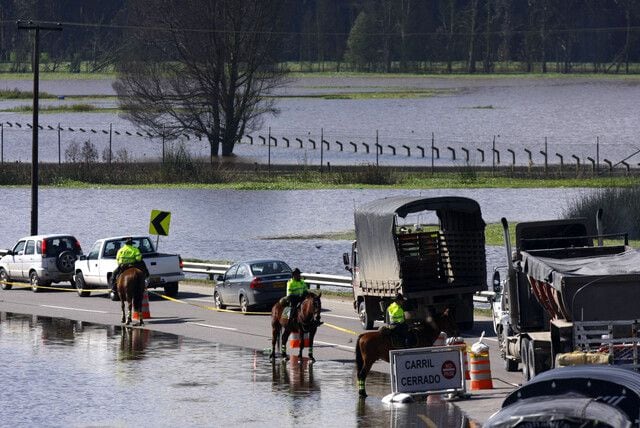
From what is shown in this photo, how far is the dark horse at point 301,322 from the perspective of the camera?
86.4 feet

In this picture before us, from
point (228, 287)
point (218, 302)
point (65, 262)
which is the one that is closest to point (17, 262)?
point (65, 262)

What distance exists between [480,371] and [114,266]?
18.7 meters

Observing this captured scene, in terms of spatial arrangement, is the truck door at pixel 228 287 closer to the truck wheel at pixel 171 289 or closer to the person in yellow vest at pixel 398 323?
the truck wheel at pixel 171 289

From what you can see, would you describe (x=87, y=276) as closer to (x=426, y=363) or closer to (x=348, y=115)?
(x=426, y=363)

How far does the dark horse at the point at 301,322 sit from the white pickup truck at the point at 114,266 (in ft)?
40.3

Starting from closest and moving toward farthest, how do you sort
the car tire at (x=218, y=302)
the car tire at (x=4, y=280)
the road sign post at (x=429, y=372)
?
1. the road sign post at (x=429, y=372)
2. the car tire at (x=218, y=302)
3. the car tire at (x=4, y=280)

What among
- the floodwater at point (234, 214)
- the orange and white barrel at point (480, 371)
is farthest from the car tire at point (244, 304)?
the floodwater at point (234, 214)

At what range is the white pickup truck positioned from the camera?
131 ft

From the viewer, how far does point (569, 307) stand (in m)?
21.8

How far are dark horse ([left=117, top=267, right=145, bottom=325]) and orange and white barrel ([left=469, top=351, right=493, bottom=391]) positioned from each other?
38.8 ft

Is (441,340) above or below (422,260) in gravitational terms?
below

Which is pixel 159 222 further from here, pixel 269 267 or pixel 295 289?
pixel 295 289

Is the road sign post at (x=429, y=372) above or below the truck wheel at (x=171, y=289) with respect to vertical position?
below

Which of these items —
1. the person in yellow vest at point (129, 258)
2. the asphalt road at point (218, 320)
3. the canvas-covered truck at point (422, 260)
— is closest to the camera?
the asphalt road at point (218, 320)
